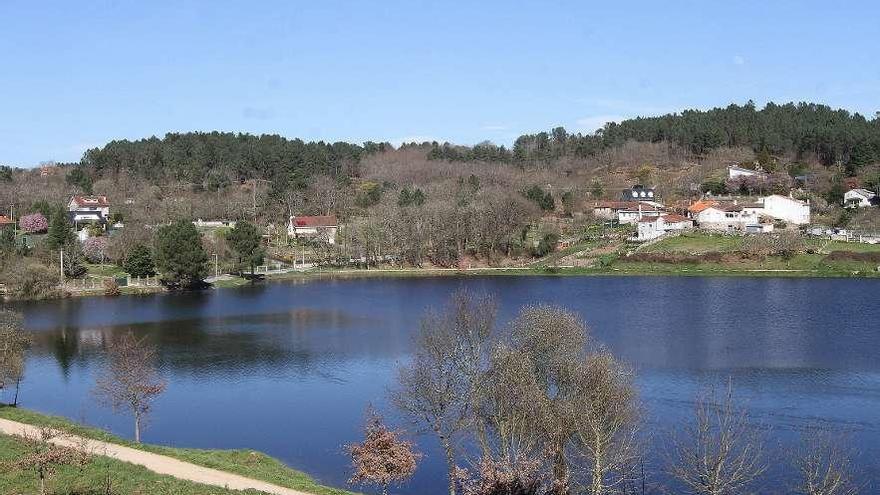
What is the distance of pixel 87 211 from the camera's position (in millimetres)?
86750

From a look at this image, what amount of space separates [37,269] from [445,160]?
75533 millimetres

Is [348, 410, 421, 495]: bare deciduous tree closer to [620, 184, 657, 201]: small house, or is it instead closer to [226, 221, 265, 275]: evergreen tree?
[226, 221, 265, 275]: evergreen tree

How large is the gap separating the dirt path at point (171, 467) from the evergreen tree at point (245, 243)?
46234mm

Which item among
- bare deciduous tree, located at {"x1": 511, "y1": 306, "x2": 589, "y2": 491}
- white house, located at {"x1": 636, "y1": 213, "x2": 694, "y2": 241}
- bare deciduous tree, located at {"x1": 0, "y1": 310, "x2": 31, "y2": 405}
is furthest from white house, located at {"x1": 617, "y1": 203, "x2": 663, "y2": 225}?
bare deciduous tree, located at {"x1": 0, "y1": 310, "x2": 31, "y2": 405}

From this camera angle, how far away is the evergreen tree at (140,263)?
6688 centimetres

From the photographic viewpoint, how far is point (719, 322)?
45.8 metres

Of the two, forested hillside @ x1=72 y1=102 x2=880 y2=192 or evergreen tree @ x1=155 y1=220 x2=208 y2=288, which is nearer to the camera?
evergreen tree @ x1=155 y1=220 x2=208 y2=288

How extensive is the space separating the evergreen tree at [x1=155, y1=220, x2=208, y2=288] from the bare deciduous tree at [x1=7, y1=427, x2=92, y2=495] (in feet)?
148

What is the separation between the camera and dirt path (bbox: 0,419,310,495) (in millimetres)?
20641

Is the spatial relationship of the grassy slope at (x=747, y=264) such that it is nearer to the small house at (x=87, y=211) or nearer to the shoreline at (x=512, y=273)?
the shoreline at (x=512, y=273)

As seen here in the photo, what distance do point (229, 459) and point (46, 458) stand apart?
7.06m

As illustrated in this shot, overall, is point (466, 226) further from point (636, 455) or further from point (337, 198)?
point (636, 455)

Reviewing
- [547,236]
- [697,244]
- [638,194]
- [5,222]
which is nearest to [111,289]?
[5,222]

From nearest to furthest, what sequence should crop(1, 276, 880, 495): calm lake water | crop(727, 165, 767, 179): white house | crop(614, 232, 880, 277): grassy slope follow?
crop(1, 276, 880, 495): calm lake water < crop(614, 232, 880, 277): grassy slope < crop(727, 165, 767, 179): white house
